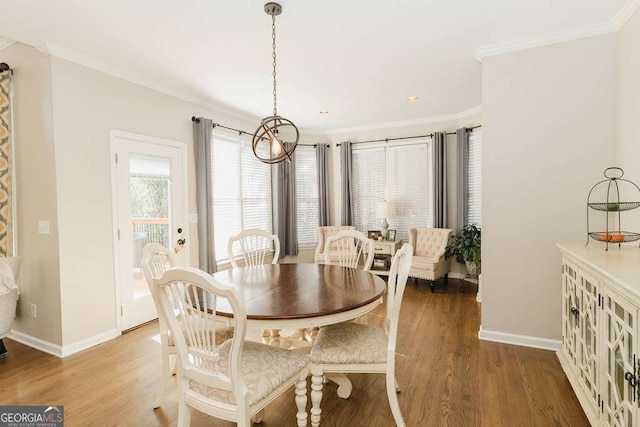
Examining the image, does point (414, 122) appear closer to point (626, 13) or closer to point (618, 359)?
point (626, 13)

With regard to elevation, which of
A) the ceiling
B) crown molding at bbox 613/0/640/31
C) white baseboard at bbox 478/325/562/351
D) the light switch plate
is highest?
the ceiling

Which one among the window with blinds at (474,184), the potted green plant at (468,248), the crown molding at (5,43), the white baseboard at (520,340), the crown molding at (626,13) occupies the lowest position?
the white baseboard at (520,340)

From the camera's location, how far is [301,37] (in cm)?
276

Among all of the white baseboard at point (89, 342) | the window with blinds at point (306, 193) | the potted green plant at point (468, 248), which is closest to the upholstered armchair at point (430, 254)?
Result: the potted green plant at point (468, 248)

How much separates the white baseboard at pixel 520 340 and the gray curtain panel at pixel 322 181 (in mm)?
3541

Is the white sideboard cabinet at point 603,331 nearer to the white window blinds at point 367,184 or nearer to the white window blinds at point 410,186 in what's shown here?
the white window blinds at point 410,186

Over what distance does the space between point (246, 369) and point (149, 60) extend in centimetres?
294

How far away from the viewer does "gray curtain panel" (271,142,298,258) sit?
5.80m

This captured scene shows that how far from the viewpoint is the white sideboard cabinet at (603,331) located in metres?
1.41

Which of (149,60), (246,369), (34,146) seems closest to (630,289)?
(246,369)

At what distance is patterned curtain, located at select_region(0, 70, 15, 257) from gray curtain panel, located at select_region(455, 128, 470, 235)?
215 inches

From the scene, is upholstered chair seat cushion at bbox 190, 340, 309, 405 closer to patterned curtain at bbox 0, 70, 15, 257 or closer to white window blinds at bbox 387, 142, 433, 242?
patterned curtain at bbox 0, 70, 15, 257

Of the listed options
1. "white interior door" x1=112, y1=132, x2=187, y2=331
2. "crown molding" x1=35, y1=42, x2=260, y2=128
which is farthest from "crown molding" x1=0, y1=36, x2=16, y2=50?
"white interior door" x1=112, y1=132, x2=187, y2=331

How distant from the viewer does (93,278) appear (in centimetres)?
317
